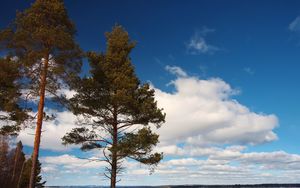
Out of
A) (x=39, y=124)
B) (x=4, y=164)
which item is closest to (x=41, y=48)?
(x=39, y=124)

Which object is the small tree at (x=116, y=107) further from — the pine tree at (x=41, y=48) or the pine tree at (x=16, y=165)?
the pine tree at (x=16, y=165)

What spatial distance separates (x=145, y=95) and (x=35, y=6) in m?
9.18

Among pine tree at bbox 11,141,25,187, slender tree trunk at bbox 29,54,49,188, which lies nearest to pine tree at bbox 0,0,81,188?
slender tree trunk at bbox 29,54,49,188

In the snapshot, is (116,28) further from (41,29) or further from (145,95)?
(41,29)

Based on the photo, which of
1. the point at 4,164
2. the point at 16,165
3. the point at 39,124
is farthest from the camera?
the point at 16,165

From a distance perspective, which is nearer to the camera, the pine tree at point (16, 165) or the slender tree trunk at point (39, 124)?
the slender tree trunk at point (39, 124)

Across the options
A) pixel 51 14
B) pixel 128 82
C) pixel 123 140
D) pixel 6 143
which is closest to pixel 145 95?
pixel 128 82

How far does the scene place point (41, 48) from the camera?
20.3 meters

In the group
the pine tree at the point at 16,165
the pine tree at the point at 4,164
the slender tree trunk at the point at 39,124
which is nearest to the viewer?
the slender tree trunk at the point at 39,124

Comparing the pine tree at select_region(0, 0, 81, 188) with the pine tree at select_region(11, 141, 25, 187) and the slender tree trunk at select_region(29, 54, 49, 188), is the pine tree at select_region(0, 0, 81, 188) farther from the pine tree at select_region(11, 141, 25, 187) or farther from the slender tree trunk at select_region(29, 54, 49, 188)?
the pine tree at select_region(11, 141, 25, 187)

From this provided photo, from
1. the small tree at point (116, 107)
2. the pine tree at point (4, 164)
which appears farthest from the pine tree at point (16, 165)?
the small tree at point (116, 107)

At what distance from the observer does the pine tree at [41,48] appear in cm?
1958

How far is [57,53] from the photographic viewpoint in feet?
67.2

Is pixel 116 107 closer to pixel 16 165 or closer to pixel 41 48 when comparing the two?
pixel 41 48
